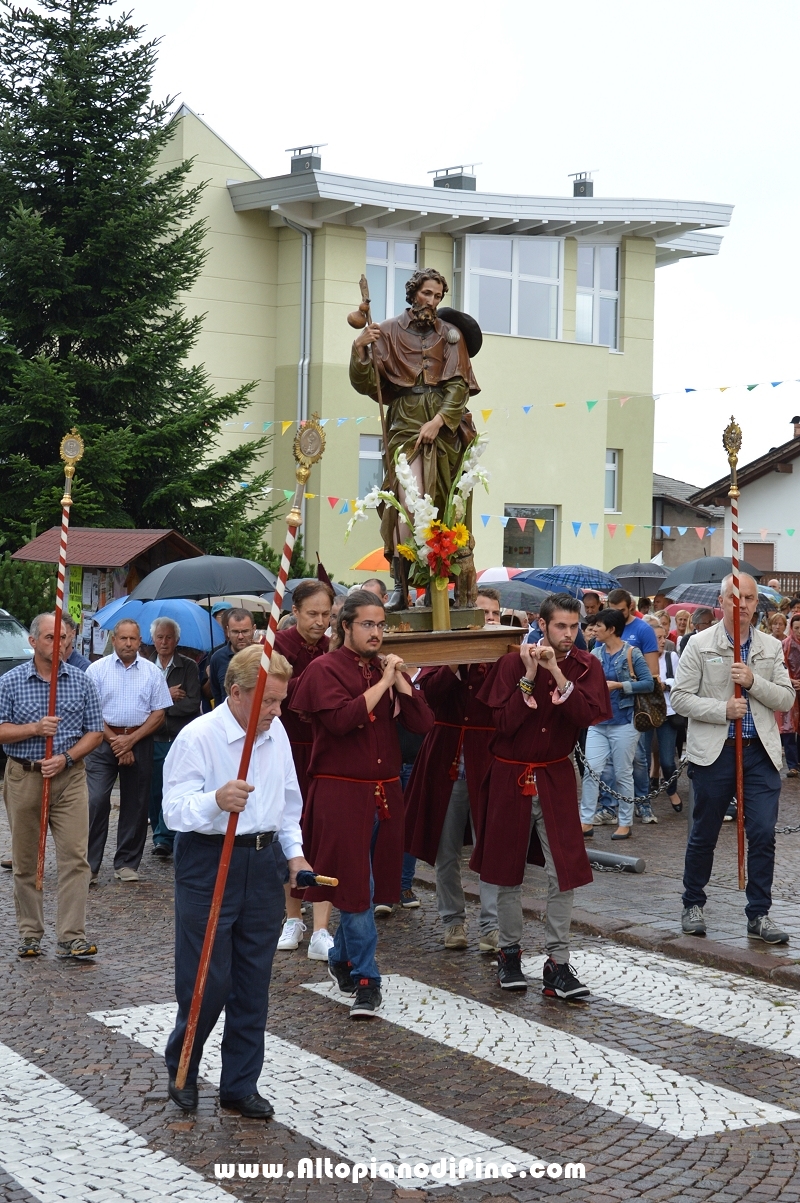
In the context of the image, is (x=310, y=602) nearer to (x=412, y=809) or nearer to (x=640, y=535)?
(x=412, y=809)

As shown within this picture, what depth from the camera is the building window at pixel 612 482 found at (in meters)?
29.7

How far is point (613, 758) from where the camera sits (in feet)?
40.5

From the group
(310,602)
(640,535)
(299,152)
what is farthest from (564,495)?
(310,602)

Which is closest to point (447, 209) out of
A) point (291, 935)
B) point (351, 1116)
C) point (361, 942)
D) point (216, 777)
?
point (291, 935)

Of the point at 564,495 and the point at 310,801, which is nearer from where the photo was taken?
the point at 310,801

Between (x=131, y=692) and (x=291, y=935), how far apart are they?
2.69 metres

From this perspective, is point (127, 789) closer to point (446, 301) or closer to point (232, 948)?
point (232, 948)

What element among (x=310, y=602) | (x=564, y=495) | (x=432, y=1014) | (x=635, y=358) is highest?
(x=635, y=358)

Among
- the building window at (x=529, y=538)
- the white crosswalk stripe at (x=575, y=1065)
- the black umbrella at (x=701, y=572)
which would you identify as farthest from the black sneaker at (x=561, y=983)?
the building window at (x=529, y=538)

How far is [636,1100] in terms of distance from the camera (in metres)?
5.77

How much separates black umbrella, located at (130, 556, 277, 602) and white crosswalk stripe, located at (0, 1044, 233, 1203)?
26.8ft

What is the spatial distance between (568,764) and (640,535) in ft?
74.6

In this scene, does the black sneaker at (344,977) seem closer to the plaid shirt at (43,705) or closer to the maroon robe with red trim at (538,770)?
the maroon robe with red trim at (538,770)

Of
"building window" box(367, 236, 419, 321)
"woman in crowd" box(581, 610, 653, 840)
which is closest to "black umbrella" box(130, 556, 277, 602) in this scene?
"woman in crowd" box(581, 610, 653, 840)
